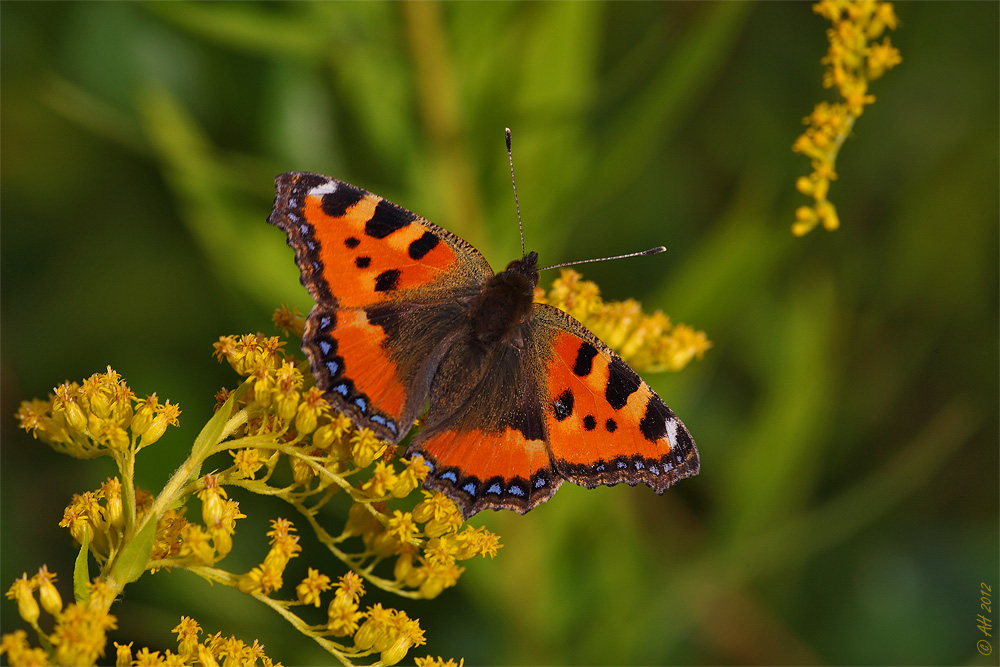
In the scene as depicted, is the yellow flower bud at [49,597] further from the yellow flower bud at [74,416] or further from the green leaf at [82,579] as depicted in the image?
the yellow flower bud at [74,416]

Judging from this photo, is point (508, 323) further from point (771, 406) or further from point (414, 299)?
point (771, 406)

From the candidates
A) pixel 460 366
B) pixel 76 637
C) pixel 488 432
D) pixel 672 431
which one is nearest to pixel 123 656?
pixel 76 637

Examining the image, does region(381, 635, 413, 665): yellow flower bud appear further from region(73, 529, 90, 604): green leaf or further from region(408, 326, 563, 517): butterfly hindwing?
region(73, 529, 90, 604): green leaf

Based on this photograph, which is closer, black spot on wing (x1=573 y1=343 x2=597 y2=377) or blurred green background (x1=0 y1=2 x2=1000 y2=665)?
black spot on wing (x1=573 y1=343 x2=597 y2=377)

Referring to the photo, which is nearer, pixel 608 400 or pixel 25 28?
pixel 608 400

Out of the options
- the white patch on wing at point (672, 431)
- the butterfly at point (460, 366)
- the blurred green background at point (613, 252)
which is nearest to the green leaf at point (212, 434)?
the butterfly at point (460, 366)

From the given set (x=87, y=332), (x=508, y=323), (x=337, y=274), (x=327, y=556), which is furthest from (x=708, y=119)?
(x=87, y=332)

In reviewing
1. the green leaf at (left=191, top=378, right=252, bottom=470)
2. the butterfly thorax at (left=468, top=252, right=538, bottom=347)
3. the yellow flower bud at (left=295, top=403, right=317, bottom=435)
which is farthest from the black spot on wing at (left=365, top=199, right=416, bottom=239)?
the green leaf at (left=191, top=378, right=252, bottom=470)
